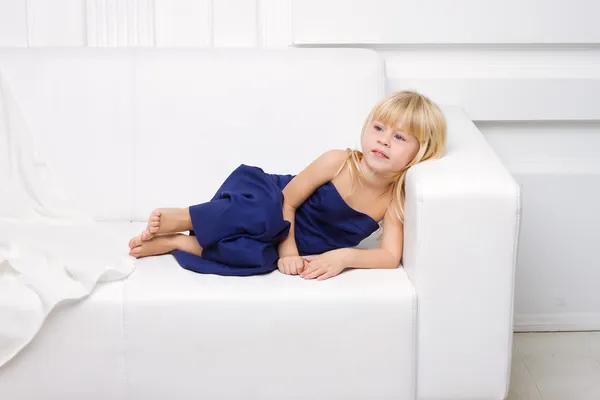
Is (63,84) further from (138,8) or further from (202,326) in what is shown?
(202,326)

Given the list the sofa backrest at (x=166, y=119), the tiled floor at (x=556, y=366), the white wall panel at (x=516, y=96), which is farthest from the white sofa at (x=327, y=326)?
the white wall panel at (x=516, y=96)

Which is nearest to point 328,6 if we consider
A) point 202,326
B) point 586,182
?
point 586,182

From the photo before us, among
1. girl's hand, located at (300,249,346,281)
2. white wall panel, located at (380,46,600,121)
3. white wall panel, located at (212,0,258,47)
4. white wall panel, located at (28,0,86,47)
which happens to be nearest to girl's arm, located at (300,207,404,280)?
girl's hand, located at (300,249,346,281)

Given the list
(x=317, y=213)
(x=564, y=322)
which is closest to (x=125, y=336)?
(x=317, y=213)

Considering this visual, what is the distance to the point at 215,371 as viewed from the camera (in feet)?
5.96

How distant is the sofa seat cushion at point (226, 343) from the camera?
1779mm

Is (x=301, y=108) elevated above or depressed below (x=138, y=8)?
below

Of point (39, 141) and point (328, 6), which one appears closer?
point (39, 141)

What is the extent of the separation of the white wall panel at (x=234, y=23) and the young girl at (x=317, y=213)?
0.59 meters

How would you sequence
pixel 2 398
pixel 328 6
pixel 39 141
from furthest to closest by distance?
pixel 328 6 < pixel 39 141 < pixel 2 398

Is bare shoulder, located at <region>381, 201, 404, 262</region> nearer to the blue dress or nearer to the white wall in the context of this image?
the blue dress

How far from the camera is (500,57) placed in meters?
2.62

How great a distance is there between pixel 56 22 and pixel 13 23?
12 cm

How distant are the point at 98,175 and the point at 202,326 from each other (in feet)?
2.16
